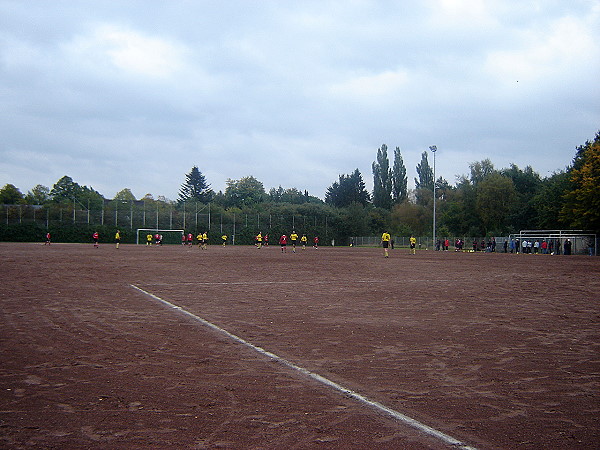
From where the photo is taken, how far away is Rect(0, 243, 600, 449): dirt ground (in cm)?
449

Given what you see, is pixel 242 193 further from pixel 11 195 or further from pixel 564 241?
pixel 564 241

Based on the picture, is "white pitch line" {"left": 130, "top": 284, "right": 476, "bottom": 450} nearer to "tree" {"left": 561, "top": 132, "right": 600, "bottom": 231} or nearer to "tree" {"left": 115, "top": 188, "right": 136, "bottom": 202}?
"tree" {"left": 561, "top": 132, "right": 600, "bottom": 231}

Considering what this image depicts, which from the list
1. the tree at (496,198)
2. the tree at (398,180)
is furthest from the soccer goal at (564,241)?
the tree at (398,180)

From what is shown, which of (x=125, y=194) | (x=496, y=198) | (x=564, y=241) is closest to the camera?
(x=564, y=241)

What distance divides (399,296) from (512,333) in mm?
5203

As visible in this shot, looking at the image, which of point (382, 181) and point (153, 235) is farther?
point (382, 181)

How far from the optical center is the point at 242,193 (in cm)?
11694

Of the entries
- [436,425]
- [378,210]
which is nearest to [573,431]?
[436,425]

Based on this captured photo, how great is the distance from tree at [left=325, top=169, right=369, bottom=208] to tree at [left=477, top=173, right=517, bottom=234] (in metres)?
47.0

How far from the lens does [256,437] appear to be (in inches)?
172

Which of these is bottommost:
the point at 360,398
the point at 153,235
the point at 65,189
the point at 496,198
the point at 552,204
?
the point at 360,398

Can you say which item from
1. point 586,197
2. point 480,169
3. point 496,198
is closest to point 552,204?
point 586,197

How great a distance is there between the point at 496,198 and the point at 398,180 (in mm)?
39814

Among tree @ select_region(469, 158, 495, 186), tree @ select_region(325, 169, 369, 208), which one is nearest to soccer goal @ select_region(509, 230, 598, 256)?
tree @ select_region(469, 158, 495, 186)
